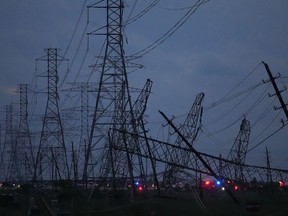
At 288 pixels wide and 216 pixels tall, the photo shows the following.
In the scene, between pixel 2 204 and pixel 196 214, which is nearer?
pixel 196 214

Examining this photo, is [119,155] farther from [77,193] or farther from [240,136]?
[240,136]

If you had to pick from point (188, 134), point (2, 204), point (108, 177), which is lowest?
point (2, 204)

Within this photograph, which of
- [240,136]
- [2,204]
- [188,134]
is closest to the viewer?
[2,204]

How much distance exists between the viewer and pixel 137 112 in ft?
166

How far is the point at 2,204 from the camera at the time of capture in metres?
45.2

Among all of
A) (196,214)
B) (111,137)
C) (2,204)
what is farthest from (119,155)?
(196,214)

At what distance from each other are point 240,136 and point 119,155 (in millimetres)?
33473

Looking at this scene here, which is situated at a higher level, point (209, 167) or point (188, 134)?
point (188, 134)

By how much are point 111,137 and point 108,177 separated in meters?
8.21

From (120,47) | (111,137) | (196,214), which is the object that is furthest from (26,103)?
(196,214)

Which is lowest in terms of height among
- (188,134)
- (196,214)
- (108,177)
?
(196,214)

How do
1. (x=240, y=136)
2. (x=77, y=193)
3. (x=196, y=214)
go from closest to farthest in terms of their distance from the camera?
(x=196, y=214), (x=77, y=193), (x=240, y=136)

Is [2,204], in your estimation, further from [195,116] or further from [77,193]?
[195,116]

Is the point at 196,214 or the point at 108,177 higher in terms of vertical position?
the point at 108,177
